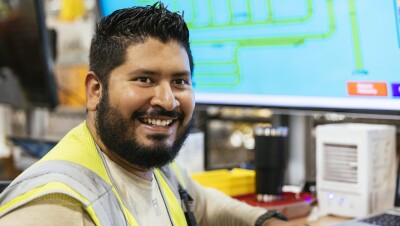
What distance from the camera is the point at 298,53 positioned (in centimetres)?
179

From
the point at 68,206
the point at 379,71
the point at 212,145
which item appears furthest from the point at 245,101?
the point at 68,206

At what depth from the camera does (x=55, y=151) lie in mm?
1181

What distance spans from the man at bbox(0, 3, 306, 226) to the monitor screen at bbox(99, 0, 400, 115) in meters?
0.52

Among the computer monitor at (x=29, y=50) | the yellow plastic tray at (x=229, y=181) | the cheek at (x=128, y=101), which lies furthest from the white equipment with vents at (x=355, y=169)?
the computer monitor at (x=29, y=50)

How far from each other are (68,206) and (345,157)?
96 centimetres

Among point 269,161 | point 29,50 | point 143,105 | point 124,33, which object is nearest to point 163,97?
point 143,105

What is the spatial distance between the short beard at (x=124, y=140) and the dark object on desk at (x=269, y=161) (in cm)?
62

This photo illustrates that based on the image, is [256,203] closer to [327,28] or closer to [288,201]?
[288,201]

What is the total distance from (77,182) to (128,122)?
0.19 meters

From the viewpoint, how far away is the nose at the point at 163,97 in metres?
1.22

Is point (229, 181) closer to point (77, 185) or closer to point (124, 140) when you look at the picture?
point (124, 140)

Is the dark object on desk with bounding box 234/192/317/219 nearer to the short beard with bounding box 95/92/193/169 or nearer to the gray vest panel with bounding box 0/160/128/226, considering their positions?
the short beard with bounding box 95/92/193/169

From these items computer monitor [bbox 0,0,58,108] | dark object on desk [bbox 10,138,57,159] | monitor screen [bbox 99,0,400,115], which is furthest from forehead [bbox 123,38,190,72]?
computer monitor [bbox 0,0,58,108]

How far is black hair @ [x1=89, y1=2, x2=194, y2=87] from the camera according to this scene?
4.04 feet
